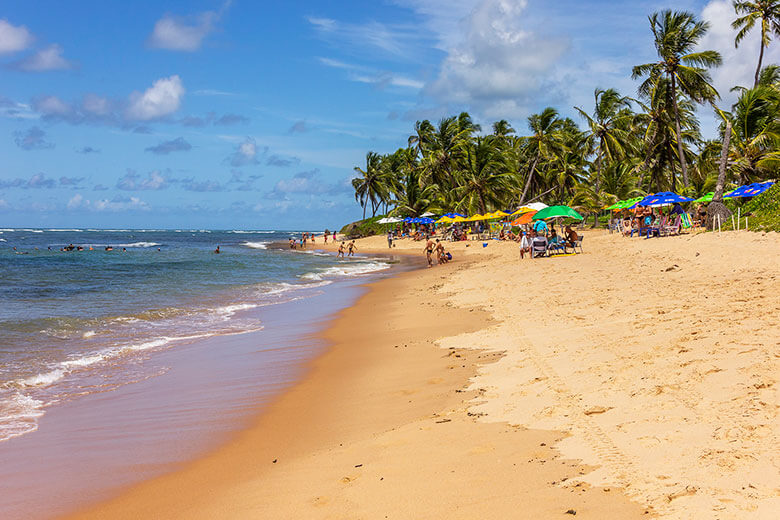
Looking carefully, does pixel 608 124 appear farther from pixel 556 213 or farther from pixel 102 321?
pixel 102 321

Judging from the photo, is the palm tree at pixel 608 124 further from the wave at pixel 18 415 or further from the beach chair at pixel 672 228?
the wave at pixel 18 415

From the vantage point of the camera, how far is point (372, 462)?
14.8ft

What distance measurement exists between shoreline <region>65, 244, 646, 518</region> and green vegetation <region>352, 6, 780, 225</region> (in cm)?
2262

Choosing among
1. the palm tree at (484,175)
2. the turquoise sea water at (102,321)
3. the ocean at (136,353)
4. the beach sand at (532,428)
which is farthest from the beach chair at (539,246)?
the palm tree at (484,175)

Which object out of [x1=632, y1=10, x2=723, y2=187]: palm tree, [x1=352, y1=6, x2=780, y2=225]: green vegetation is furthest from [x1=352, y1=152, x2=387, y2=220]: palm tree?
[x1=632, y1=10, x2=723, y2=187]: palm tree

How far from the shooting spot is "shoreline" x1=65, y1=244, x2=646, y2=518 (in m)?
3.63

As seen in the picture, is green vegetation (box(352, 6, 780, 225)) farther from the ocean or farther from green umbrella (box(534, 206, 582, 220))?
the ocean

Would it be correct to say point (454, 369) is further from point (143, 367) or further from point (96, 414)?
point (143, 367)

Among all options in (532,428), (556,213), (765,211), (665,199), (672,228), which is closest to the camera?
(532,428)

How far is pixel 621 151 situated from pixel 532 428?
147 ft

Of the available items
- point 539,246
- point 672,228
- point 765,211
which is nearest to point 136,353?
point 539,246

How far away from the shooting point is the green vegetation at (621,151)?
107 ft

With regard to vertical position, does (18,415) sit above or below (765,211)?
below

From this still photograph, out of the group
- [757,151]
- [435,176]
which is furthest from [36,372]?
[435,176]
